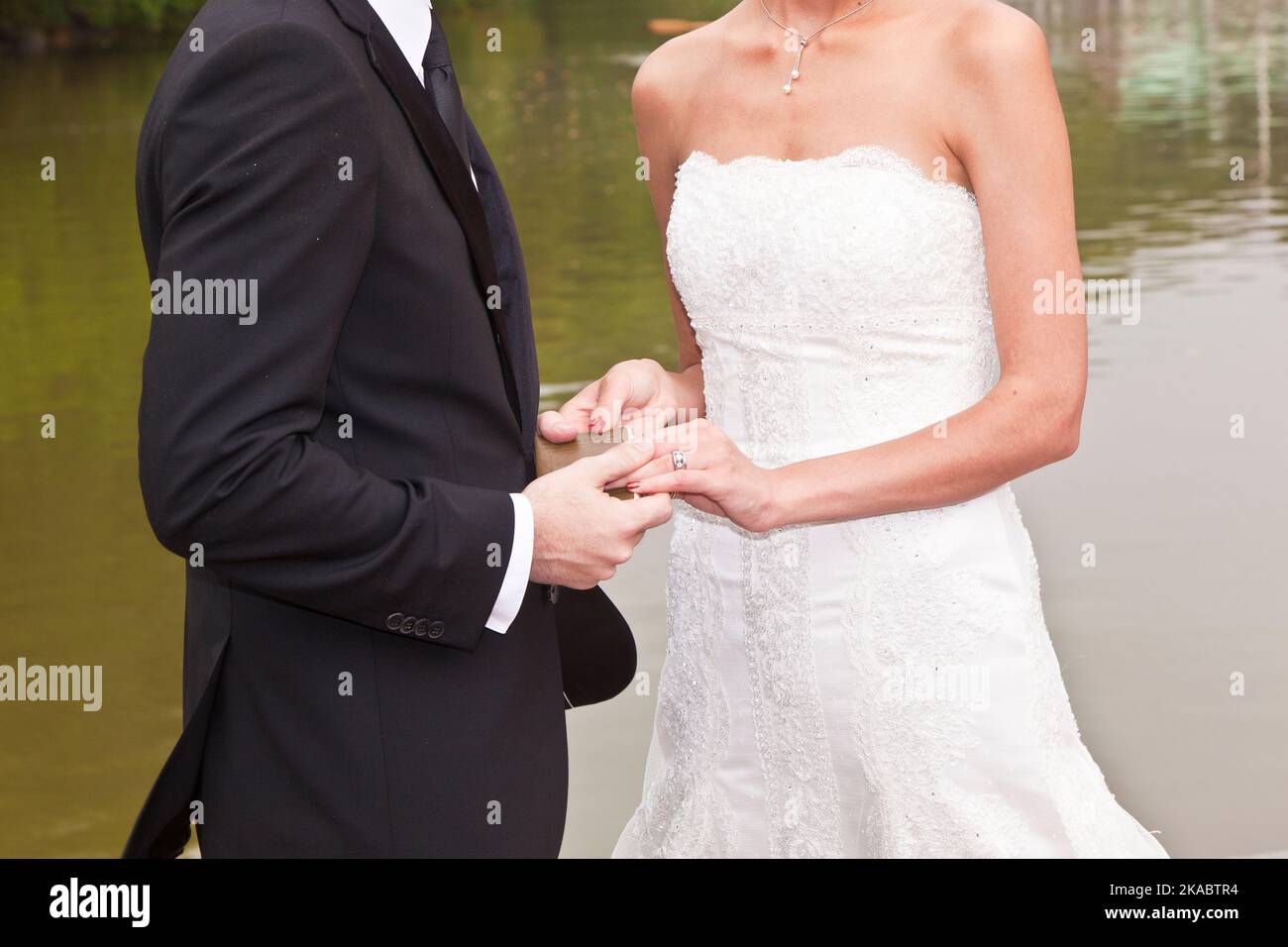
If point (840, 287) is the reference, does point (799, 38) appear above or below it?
above

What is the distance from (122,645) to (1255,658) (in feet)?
12.9

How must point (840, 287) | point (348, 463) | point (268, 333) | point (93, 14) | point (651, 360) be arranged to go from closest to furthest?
point (268, 333), point (348, 463), point (840, 287), point (651, 360), point (93, 14)

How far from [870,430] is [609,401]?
0.46 meters

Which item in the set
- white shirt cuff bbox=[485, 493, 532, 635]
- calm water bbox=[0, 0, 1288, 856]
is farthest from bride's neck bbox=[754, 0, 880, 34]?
calm water bbox=[0, 0, 1288, 856]

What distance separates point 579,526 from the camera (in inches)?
73.2

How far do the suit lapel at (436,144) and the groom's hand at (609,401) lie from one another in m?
0.19

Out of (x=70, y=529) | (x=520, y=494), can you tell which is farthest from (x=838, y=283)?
(x=70, y=529)

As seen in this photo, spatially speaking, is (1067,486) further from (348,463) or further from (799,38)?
(348,463)

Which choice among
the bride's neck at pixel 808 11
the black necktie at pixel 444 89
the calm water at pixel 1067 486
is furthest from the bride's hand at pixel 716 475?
the calm water at pixel 1067 486

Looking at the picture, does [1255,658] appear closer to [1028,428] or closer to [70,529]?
[1028,428]

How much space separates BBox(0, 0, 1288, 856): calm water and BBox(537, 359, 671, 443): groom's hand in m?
1.80

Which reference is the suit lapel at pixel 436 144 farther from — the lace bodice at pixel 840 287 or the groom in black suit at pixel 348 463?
the lace bodice at pixel 840 287

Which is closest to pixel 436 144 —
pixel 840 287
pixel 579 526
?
pixel 579 526

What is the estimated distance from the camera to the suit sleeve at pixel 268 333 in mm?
1599
